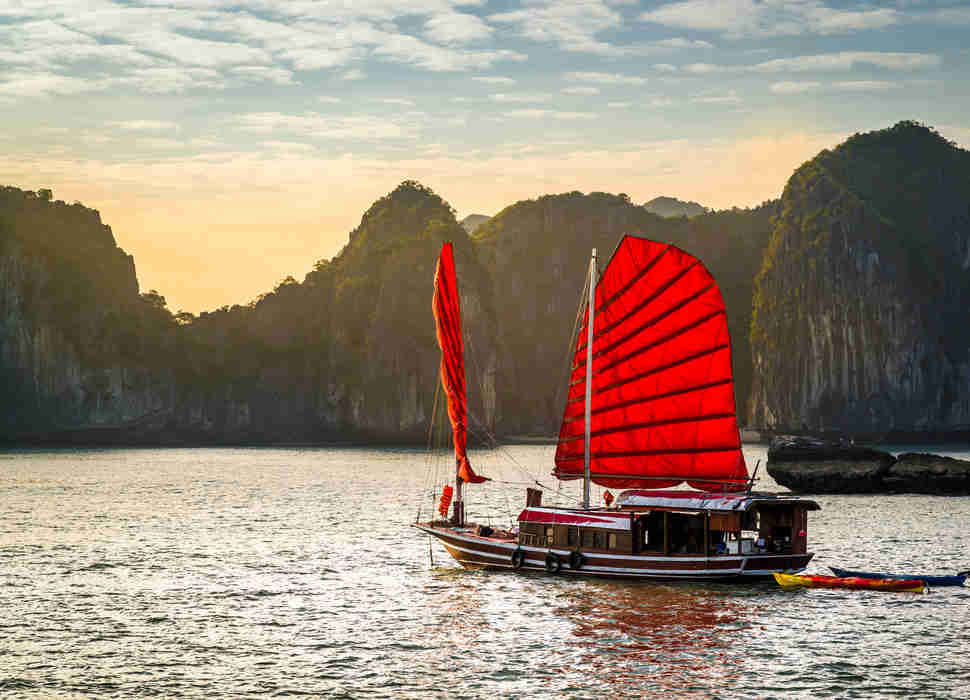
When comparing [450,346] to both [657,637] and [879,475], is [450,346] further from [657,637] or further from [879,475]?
[879,475]

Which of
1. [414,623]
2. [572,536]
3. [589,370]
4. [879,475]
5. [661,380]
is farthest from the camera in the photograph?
[879,475]

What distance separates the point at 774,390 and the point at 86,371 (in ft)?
378

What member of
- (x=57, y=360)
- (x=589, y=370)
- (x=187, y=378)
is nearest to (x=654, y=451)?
(x=589, y=370)

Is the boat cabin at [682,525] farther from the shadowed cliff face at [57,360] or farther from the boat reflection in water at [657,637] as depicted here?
the shadowed cliff face at [57,360]

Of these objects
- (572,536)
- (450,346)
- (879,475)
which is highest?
(450,346)

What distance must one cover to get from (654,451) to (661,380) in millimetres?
2159

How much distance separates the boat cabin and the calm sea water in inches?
46.8

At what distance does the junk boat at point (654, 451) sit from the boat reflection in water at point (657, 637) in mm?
1137

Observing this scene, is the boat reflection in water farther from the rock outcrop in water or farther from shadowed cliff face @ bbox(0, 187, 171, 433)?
shadowed cliff face @ bbox(0, 187, 171, 433)

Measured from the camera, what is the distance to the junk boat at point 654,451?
3341cm

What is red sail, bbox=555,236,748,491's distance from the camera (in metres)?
34.4

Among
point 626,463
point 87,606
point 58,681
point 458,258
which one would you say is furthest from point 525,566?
point 458,258

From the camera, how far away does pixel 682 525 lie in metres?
33.8

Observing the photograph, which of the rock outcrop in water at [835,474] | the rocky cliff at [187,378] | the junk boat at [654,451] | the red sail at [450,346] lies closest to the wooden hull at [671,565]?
the junk boat at [654,451]
